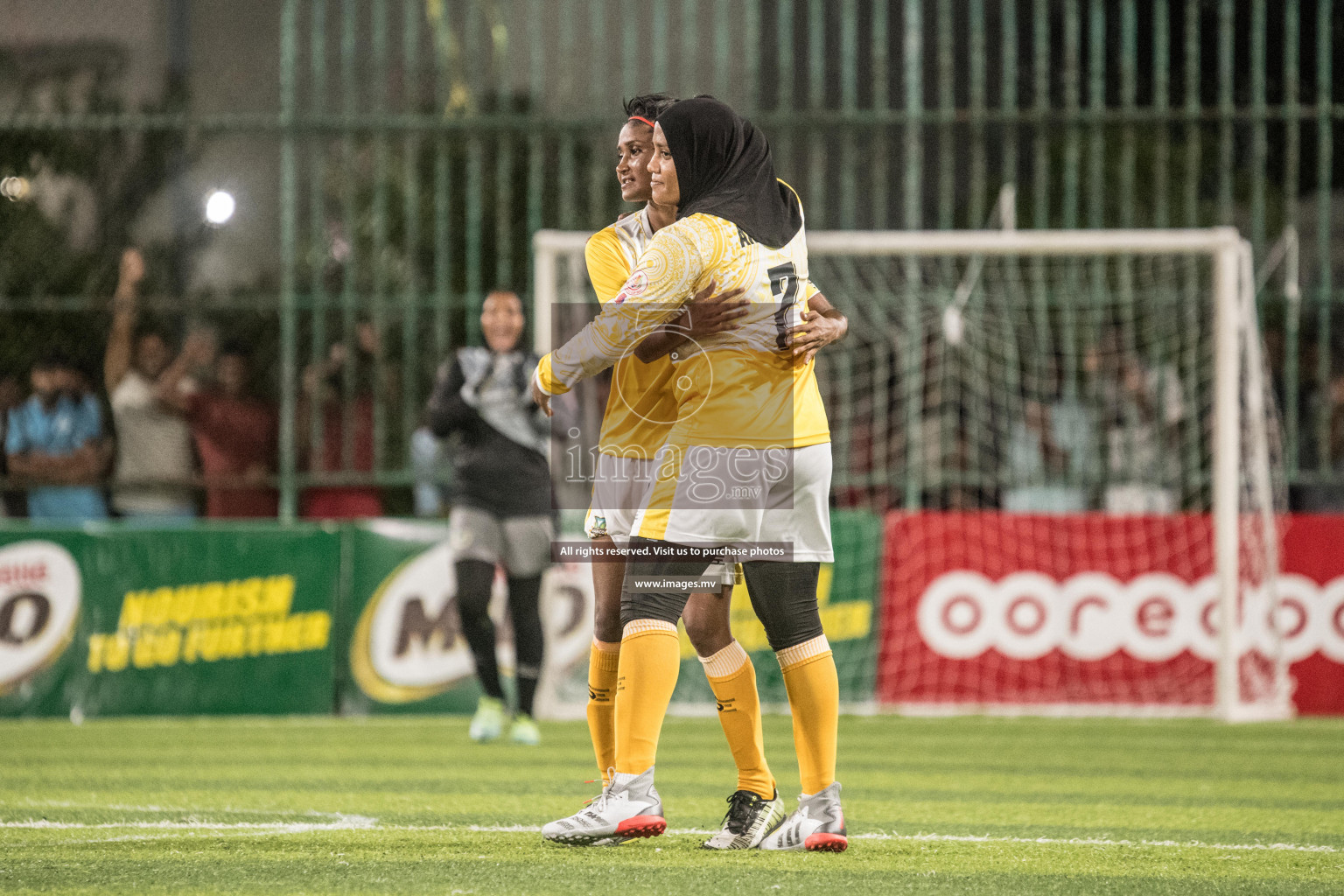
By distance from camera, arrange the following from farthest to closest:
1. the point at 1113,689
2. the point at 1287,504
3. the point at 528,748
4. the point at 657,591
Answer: the point at 1287,504
the point at 1113,689
the point at 528,748
the point at 657,591

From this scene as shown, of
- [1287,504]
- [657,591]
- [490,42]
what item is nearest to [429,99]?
[490,42]

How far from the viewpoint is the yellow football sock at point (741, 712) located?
467 centimetres

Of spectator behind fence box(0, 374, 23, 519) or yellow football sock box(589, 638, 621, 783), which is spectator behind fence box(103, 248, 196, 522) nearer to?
spectator behind fence box(0, 374, 23, 519)

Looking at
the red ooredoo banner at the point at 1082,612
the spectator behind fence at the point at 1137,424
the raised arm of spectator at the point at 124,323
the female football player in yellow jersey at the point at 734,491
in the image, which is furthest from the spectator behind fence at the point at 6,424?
the female football player in yellow jersey at the point at 734,491

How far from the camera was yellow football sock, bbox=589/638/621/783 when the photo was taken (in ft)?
16.1

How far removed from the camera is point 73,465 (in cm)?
1123

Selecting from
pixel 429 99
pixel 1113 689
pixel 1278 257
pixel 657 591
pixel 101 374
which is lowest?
pixel 1113 689

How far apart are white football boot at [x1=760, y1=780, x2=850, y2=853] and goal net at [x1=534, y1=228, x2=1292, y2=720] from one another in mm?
4312

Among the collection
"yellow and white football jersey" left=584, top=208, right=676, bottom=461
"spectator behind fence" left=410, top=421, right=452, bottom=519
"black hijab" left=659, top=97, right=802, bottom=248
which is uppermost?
"black hijab" left=659, top=97, right=802, bottom=248

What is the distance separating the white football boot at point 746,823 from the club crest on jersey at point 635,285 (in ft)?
4.54

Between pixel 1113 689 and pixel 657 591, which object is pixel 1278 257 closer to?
pixel 1113 689

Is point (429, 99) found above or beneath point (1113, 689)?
above

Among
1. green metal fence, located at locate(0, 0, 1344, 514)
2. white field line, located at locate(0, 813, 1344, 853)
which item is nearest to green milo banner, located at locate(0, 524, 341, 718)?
green metal fence, located at locate(0, 0, 1344, 514)

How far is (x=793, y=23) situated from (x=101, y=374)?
519 cm
